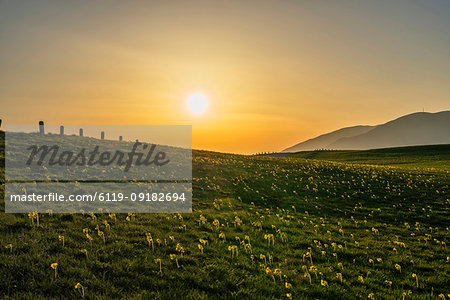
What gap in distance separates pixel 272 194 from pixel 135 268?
14850 mm

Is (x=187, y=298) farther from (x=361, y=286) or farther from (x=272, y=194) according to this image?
(x=272, y=194)

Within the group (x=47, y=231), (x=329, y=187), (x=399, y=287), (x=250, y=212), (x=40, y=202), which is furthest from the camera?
(x=329, y=187)

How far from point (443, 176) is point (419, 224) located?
17555 millimetres

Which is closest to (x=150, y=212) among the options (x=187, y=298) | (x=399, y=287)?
(x=187, y=298)

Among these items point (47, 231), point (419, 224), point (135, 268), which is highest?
point (47, 231)

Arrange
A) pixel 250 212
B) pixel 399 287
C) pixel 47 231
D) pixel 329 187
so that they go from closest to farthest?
pixel 399 287
pixel 47 231
pixel 250 212
pixel 329 187

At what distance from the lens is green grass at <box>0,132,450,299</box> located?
6809 mm

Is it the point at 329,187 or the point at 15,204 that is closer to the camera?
the point at 15,204

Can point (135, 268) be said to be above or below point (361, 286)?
above

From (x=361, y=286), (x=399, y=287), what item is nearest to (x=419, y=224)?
(x=399, y=287)

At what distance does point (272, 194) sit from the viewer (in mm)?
20875

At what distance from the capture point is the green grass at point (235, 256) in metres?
6.81

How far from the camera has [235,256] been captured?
9.15 meters

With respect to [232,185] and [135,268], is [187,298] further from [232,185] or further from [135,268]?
[232,185]
